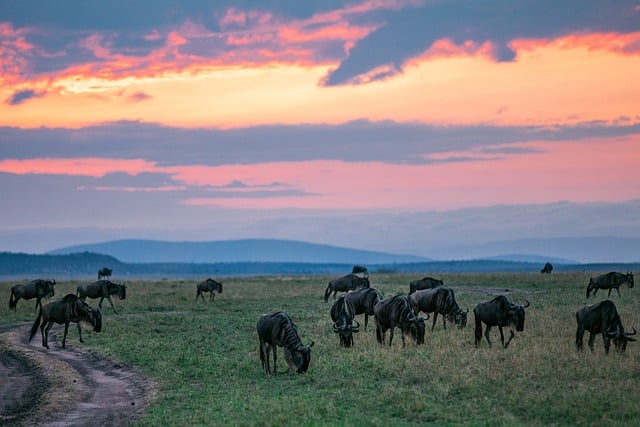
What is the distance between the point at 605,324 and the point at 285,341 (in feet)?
30.1

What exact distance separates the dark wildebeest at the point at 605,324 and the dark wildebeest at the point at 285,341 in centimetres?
816

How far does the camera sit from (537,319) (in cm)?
3572

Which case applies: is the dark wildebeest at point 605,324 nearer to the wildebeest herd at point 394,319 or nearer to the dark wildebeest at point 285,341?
the wildebeest herd at point 394,319

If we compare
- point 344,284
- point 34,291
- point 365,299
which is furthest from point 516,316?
point 34,291

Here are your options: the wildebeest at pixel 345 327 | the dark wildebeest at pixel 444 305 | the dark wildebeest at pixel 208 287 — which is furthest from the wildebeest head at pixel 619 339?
the dark wildebeest at pixel 208 287

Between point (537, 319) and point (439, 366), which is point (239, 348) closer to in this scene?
point (439, 366)

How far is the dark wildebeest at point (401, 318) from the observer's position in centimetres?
2789

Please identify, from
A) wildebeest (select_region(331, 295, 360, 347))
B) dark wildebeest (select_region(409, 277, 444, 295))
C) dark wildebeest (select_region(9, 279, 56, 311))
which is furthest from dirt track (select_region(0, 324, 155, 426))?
dark wildebeest (select_region(409, 277, 444, 295))

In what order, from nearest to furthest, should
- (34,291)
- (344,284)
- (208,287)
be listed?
(34,291), (344,284), (208,287)

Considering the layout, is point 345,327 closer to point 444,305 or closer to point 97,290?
point 444,305

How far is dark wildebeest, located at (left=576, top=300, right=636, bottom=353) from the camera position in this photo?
24188 millimetres

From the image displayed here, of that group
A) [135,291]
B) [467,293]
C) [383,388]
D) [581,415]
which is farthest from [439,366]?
[135,291]

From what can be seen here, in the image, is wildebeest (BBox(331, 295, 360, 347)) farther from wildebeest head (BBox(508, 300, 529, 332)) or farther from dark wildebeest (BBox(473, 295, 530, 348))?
wildebeest head (BBox(508, 300, 529, 332))

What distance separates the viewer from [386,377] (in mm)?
22531
